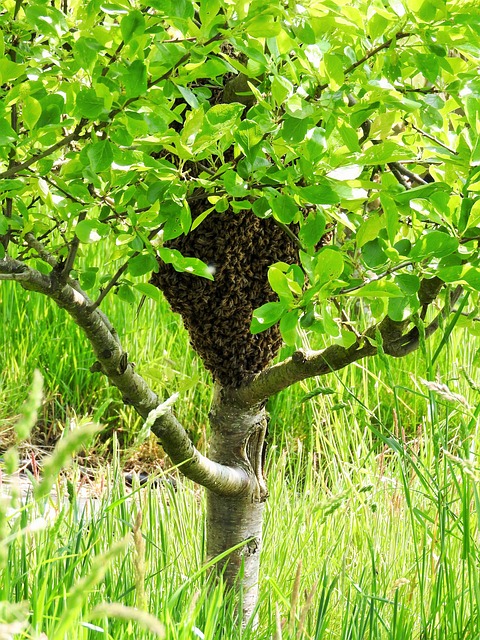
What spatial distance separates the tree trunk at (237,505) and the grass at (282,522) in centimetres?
9

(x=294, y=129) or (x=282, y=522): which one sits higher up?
(x=294, y=129)

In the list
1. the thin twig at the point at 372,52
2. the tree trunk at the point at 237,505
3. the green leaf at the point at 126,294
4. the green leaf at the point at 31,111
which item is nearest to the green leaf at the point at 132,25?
the green leaf at the point at 31,111

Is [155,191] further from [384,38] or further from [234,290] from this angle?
[234,290]

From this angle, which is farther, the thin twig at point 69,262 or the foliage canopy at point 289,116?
the thin twig at point 69,262

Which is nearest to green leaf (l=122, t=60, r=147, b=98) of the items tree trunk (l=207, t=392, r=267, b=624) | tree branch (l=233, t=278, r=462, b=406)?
tree branch (l=233, t=278, r=462, b=406)

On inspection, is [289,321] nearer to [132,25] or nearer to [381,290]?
[381,290]

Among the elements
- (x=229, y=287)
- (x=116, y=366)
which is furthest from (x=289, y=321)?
(x=229, y=287)

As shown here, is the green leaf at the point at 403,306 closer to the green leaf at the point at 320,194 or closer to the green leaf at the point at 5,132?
the green leaf at the point at 320,194

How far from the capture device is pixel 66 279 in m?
1.77

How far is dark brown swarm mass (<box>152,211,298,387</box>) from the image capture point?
2084mm

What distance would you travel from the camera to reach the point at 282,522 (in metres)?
Result: 3.10

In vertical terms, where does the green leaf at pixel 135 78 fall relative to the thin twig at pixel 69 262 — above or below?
above

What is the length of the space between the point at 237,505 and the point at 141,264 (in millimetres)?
1015

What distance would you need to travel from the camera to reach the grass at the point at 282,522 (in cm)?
145
